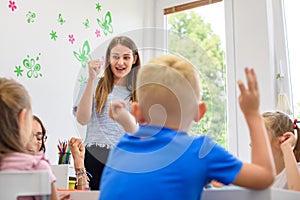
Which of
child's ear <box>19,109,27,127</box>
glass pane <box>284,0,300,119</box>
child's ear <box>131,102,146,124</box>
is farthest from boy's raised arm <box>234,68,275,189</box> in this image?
glass pane <box>284,0,300,119</box>

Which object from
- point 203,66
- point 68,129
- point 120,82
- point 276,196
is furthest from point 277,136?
point 68,129

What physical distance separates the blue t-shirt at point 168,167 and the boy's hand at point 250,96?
81 mm

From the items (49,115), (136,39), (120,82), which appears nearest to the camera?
(136,39)

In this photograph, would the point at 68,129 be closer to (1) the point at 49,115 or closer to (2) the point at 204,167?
(1) the point at 49,115

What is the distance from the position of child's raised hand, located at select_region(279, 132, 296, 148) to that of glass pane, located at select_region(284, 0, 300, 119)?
2.98ft

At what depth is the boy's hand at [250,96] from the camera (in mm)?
681

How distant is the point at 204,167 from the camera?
0.68m

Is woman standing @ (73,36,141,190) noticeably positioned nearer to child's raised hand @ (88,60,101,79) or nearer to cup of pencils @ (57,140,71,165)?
child's raised hand @ (88,60,101,79)

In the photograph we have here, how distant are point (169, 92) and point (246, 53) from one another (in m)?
1.76

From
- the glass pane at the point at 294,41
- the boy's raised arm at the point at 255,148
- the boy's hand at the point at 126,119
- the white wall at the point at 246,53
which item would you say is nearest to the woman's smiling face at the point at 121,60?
the boy's hand at the point at 126,119

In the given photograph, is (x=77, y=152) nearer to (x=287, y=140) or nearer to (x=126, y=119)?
(x=287, y=140)

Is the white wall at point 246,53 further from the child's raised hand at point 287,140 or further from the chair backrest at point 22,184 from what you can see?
the chair backrest at point 22,184

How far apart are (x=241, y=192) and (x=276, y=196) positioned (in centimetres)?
6

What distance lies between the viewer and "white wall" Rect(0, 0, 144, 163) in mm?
2066
